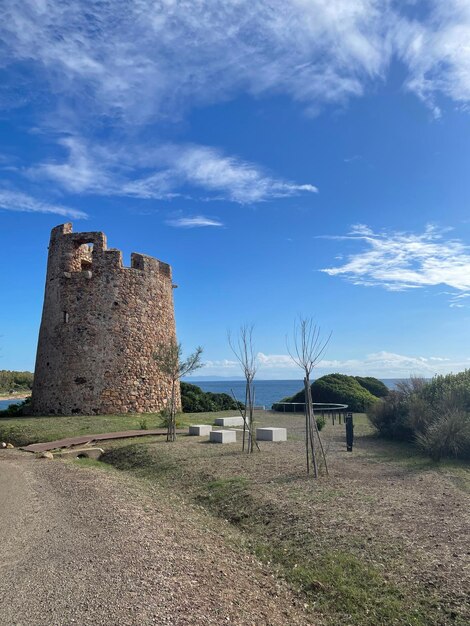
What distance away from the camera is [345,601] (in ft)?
15.9

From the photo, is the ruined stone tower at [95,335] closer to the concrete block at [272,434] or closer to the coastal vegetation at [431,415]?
the concrete block at [272,434]

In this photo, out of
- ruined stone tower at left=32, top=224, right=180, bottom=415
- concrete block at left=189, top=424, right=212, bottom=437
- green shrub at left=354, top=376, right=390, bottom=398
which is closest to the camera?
concrete block at left=189, top=424, right=212, bottom=437

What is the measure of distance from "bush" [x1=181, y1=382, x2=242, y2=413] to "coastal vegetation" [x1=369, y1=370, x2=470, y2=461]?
14078 millimetres

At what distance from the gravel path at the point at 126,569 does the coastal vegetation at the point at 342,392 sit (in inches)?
859

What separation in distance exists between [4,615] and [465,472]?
9075 millimetres

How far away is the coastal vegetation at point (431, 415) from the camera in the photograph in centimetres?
1174

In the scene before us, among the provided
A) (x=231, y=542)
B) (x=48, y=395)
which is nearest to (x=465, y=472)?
(x=231, y=542)

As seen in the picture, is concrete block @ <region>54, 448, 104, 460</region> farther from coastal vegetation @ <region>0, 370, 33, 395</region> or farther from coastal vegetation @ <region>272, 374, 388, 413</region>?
coastal vegetation @ <region>0, 370, 33, 395</region>

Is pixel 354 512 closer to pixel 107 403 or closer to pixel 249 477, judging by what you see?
pixel 249 477

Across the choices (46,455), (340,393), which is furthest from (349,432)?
(340,393)

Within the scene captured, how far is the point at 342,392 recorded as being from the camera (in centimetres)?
3030

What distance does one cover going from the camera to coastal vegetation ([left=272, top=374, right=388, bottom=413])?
29344 mm

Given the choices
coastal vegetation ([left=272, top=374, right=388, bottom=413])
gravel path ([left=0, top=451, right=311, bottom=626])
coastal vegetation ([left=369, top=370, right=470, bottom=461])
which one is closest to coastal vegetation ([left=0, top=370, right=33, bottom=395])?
coastal vegetation ([left=272, top=374, right=388, bottom=413])

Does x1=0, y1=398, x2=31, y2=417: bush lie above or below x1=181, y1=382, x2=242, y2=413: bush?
below
